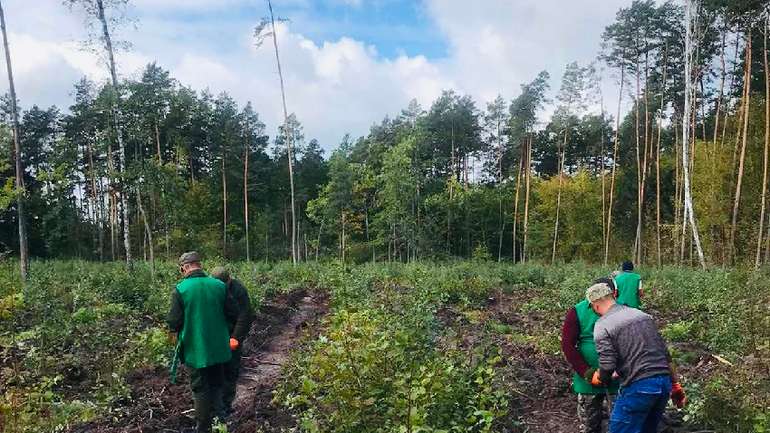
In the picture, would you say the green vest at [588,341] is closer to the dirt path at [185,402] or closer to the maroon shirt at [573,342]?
the maroon shirt at [573,342]

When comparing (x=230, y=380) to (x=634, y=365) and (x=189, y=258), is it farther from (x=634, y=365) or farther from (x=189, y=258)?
(x=634, y=365)

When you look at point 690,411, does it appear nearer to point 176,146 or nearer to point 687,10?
point 687,10

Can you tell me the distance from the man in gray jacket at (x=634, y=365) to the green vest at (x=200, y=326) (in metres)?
3.31

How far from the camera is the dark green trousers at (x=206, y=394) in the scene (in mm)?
5422

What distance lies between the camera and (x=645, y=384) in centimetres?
431

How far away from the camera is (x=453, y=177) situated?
42219 mm

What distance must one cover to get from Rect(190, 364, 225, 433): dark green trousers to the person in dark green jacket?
412 mm

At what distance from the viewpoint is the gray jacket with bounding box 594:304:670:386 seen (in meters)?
4.31

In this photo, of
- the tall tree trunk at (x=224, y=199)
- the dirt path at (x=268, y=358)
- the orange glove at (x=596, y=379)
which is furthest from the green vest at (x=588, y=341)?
the tall tree trunk at (x=224, y=199)

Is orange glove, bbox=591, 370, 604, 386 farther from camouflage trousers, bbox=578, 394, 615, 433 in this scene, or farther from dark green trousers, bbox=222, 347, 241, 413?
dark green trousers, bbox=222, 347, 241, 413

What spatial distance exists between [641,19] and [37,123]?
141ft

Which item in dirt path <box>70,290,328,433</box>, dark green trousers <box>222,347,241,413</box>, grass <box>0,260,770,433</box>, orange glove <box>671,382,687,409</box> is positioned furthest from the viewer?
dark green trousers <box>222,347,241,413</box>

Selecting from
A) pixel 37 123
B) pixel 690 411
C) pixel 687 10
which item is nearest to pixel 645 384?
pixel 690 411

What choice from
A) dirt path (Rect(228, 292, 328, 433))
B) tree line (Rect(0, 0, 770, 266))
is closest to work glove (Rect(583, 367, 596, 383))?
dirt path (Rect(228, 292, 328, 433))
